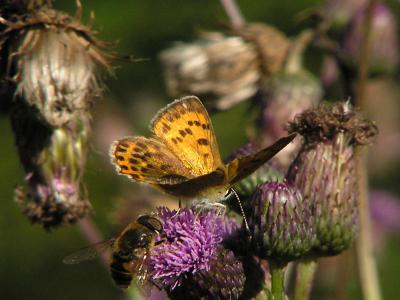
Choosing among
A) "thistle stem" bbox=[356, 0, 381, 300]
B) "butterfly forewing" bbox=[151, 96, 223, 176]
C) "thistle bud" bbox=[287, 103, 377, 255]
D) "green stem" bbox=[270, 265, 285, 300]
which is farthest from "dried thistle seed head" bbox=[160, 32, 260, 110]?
"green stem" bbox=[270, 265, 285, 300]

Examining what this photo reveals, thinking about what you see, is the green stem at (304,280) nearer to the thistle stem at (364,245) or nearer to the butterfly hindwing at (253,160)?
the butterfly hindwing at (253,160)

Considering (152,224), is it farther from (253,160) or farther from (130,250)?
(253,160)

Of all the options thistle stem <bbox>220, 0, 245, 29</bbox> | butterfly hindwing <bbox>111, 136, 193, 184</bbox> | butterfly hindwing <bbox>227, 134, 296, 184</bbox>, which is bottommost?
butterfly hindwing <bbox>227, 134, 296, 184</bbox>

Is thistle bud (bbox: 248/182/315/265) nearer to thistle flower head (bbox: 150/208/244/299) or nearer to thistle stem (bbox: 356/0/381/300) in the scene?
thistle flower head (bbox: 150/208/244/299)

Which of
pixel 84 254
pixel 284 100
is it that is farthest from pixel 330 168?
pixel 284 100

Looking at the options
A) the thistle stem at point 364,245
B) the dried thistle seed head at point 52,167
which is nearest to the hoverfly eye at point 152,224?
the dried thistle seed head at point 52,167
